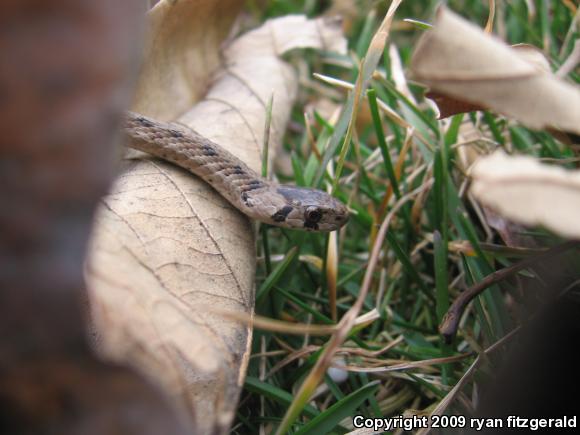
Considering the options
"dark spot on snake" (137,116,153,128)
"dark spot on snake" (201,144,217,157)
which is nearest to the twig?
"dark spot on snake" (201,144,217,157)

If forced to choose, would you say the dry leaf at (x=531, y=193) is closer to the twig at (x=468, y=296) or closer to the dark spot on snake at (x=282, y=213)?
the twig at (x=468, y=296)

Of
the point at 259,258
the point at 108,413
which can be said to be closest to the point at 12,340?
the point at 108,413

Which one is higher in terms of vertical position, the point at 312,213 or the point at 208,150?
the point at 208,150

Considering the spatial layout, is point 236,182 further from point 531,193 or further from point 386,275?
point 531,193

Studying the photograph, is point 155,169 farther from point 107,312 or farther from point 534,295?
point 534,295

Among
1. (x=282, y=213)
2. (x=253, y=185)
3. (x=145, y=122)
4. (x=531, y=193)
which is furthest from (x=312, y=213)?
(x=531, y=193)

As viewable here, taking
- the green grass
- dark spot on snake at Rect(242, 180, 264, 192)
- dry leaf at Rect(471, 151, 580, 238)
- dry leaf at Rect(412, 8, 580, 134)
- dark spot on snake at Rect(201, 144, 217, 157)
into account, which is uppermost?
dry leaf at Rect(412, 8, 580, 134)

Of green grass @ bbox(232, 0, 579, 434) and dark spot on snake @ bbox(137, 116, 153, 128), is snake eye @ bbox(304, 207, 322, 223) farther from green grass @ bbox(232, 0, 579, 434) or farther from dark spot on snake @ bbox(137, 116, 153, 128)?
dark spot on snake @ bbox(137, 116, 153, 128)
